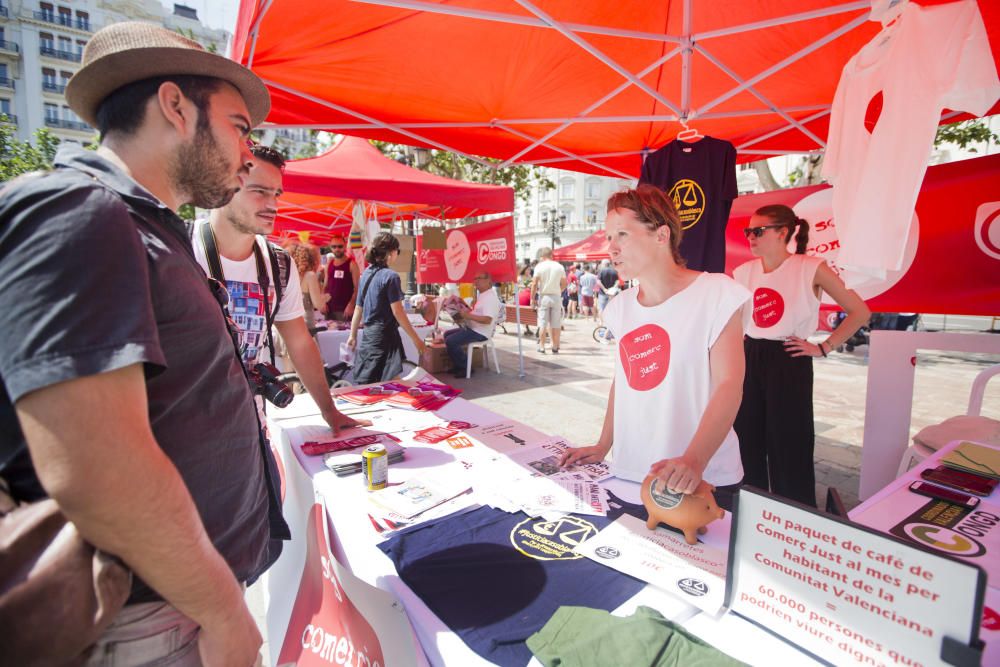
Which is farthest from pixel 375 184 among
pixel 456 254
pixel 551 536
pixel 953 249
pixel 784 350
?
pixel 953 249

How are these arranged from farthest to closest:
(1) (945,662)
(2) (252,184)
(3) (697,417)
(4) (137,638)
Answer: (2) (252,184), (3) (697,417), (4) (137,638), (1) (945,662)

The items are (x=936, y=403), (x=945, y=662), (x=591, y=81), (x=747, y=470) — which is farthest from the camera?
(x=936, y=403)

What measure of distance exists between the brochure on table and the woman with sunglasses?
2246mm

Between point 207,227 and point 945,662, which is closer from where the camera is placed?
point 945,662

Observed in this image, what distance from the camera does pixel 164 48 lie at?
0.92 m

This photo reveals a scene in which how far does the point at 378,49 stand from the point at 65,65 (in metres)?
54.9

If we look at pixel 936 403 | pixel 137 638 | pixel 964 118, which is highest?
pixel 964 118

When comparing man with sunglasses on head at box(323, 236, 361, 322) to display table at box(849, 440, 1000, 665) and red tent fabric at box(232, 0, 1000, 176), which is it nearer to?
red tent fabric at box(232, 0, 1000, 176)

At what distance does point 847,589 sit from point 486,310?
643 centimetres

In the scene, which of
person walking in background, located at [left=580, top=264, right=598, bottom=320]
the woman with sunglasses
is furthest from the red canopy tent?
person walking in background, located at [left=580, top=264, right=598, bottom=320]

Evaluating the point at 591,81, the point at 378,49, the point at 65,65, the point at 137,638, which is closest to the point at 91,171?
the point at 137,638

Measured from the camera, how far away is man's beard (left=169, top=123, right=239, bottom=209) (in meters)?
0.95

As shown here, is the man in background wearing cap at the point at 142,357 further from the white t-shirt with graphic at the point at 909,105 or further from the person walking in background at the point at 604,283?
the person walking in background at the point at 604,283

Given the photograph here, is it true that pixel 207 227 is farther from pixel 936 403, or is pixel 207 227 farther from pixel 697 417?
pixel 936 403
